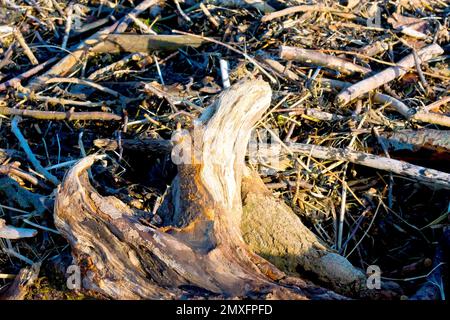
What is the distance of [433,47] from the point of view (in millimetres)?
4879

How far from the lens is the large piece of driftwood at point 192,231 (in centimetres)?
310

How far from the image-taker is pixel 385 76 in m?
4.54

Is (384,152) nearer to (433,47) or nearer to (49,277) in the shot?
(433,47)

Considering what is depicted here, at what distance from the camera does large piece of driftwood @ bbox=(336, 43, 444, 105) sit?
14.4 ft

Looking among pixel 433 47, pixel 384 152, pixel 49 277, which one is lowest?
pixel 49 277

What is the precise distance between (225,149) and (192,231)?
53 centimetres

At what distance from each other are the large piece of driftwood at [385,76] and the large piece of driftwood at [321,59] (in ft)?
0.59

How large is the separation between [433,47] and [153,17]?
98.3 inches

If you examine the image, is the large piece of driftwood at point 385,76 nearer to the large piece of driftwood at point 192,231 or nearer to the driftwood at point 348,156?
the driftwood at point 348,156

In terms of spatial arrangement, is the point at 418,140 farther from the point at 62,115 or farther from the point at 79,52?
the point at 79,52

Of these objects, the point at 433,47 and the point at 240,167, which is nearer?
the point at 240,167
